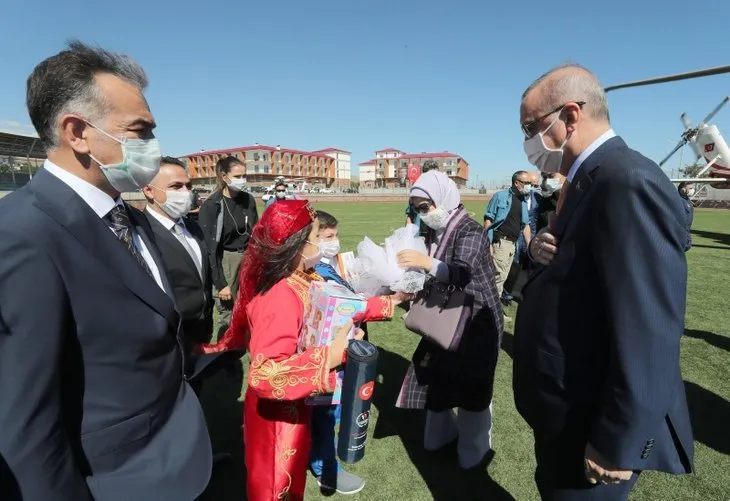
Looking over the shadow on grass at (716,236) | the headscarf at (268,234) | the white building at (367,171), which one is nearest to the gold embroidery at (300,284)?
the headscarf at (268,234)

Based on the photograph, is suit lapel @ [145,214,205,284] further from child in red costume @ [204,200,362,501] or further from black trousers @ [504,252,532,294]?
black trousers @ [504,252,532,294]

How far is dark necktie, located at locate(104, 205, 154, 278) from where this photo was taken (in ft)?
4.90

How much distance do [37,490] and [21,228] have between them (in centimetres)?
72

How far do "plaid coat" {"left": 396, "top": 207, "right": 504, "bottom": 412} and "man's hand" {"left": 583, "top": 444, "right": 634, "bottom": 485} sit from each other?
4.62 feet

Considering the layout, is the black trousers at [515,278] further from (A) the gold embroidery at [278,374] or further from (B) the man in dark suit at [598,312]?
(A) the gold embroidery at [278,374]

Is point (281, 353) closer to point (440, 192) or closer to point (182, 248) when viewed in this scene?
point (182, 248)

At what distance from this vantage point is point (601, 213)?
4.26 ft

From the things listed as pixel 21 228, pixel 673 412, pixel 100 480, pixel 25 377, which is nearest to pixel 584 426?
pixel 673 412

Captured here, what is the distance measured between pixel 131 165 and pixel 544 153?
5.60 feet

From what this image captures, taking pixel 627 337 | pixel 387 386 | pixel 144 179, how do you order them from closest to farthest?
pixel 627 337
pixel 144 179
pixel 387 386

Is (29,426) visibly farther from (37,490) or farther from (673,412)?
(673,412)

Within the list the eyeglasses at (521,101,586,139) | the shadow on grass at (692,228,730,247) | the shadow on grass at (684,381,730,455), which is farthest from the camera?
the shadow on grass at (692,228,730,247)

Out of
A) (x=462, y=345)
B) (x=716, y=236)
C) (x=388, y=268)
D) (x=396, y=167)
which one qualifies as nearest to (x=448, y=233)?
(x=388, y=268)

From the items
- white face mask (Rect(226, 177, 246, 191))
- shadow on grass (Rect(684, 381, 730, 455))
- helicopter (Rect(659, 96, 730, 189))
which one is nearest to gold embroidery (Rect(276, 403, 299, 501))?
shadow on grass (Rect(684, 381, 730, 455))
